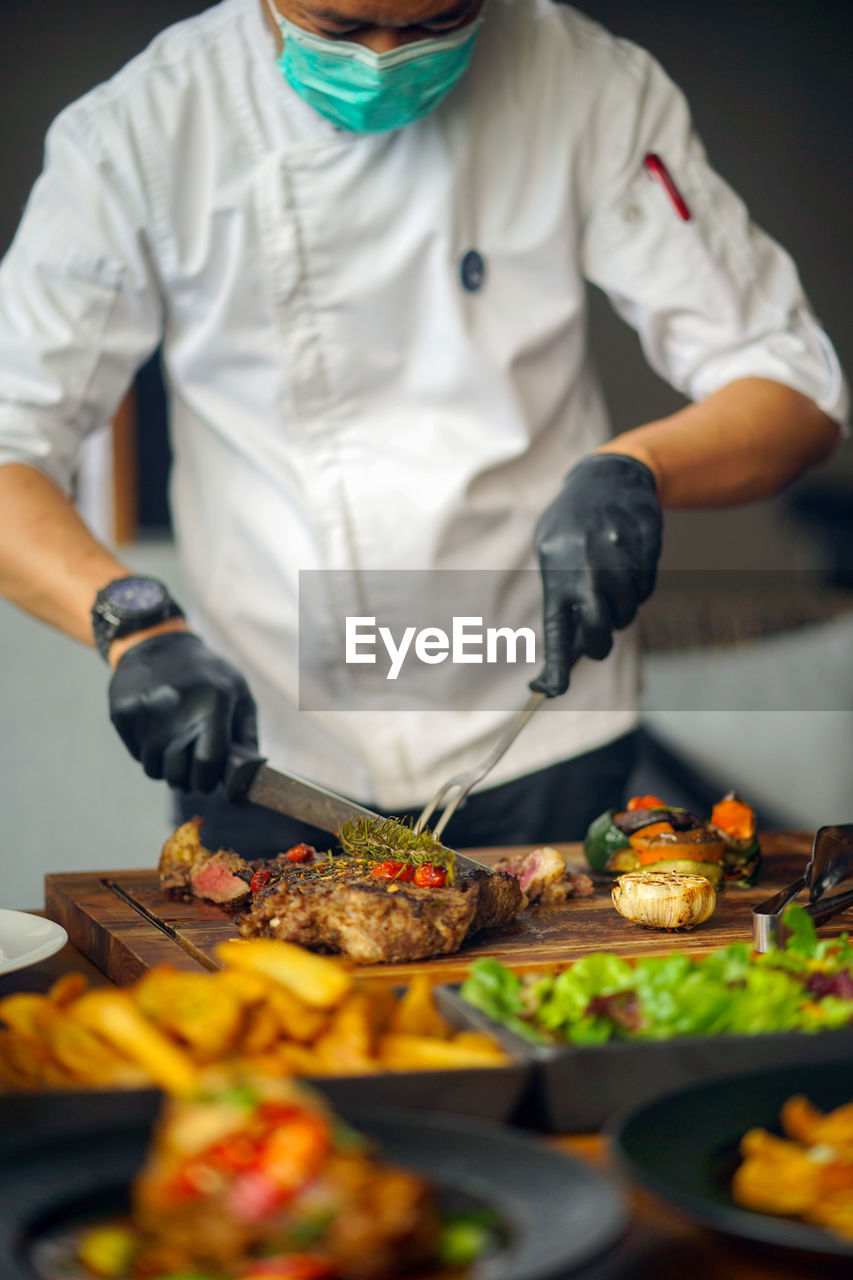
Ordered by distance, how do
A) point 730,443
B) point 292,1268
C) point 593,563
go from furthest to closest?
point 730,443 < point 593,563 < point 292,1268

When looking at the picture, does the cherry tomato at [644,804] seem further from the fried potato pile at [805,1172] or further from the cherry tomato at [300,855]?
the fried potato pile at [805,1172]

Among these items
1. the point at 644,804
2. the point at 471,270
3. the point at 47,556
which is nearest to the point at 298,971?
the point at 644,804

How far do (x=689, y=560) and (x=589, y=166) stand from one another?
2.93m

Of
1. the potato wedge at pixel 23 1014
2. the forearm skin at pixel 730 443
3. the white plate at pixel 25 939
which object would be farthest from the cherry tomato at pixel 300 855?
the forearm skin at pixel 730 443

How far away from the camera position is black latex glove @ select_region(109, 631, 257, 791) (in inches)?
60.4

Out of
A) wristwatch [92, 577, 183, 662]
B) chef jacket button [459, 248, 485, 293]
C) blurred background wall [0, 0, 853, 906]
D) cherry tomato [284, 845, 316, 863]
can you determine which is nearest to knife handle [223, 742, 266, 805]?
cherry tomato [284, 845, 316, 863]

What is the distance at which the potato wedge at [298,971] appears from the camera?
76 centimetres

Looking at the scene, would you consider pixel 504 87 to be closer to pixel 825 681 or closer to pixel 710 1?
pixel 825 681

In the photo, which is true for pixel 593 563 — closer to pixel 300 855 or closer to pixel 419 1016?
pixel 300 855

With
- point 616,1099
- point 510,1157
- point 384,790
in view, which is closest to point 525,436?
point 384,790

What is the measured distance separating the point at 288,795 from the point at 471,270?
930 mm

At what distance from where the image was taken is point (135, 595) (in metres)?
1.67

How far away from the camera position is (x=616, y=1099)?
2.58ft

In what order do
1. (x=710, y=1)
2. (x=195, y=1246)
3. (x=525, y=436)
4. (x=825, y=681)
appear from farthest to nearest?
1. (x=710, y=1)
2. (x=825, y=681)
3. (x=525, y=436)
4. (x=195, y=1246)
